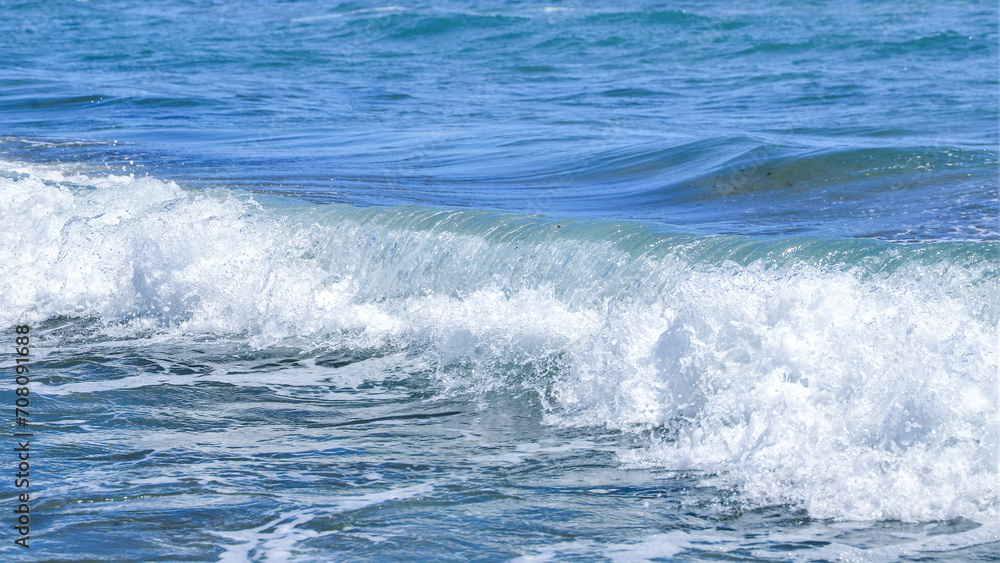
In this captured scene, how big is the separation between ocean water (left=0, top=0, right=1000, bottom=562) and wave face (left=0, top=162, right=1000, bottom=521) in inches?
0.9

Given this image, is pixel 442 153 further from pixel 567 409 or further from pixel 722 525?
pixel 722 525

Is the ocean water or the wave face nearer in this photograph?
the ocean water

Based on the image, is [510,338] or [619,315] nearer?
[619,315]

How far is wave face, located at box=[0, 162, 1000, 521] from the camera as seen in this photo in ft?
14.9

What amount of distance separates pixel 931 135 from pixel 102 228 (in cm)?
1032

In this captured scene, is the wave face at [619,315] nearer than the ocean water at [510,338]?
No

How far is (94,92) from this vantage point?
736 inches

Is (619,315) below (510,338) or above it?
above

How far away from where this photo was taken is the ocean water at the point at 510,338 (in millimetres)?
4207

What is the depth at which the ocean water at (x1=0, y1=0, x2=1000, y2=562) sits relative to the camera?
13.8ft

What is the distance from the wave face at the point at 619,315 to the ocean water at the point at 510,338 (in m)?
0.02

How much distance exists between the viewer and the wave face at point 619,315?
455cm

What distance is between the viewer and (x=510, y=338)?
6.50m

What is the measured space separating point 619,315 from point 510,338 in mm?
749
